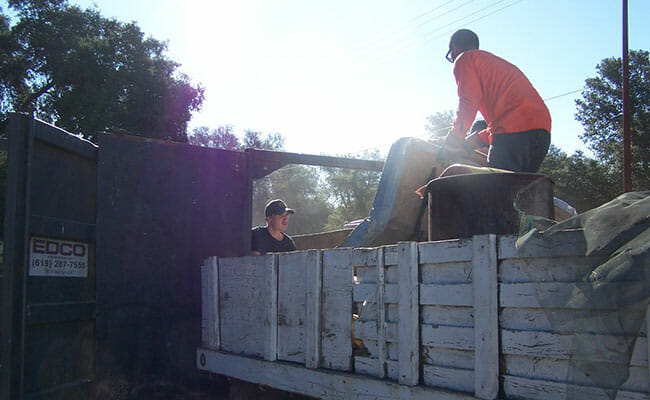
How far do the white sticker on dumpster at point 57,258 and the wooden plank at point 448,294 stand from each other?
2.32 meters

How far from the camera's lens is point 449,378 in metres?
2.45

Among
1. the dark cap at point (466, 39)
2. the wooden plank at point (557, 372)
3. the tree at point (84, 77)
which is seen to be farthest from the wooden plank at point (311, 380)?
the tree at point (84, 77)

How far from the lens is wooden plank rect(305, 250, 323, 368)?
123 inches

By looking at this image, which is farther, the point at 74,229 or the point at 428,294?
the point at 74,229

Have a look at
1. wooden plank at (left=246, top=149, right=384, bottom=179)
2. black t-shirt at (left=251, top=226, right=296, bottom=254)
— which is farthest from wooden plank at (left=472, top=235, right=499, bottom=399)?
black t-shirt at (left=251, top=226, right=296, bottom=254)

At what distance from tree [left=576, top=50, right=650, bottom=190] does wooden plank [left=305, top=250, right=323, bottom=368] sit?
93.1 feet

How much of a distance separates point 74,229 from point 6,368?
97 centimetres

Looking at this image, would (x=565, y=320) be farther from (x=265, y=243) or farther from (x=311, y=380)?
(x=265, y=243)

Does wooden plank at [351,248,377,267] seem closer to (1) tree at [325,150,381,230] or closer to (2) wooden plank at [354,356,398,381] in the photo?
(2) wooden plank at [354,356,398,381]

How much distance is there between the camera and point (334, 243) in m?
6.62

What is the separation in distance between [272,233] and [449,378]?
3.42 m

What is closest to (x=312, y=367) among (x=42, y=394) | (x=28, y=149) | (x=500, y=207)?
(x=500, y=207)

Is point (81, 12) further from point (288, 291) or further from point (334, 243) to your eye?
point (288, 291)

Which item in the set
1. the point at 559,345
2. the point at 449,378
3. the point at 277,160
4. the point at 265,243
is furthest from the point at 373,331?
the point at 265,243
